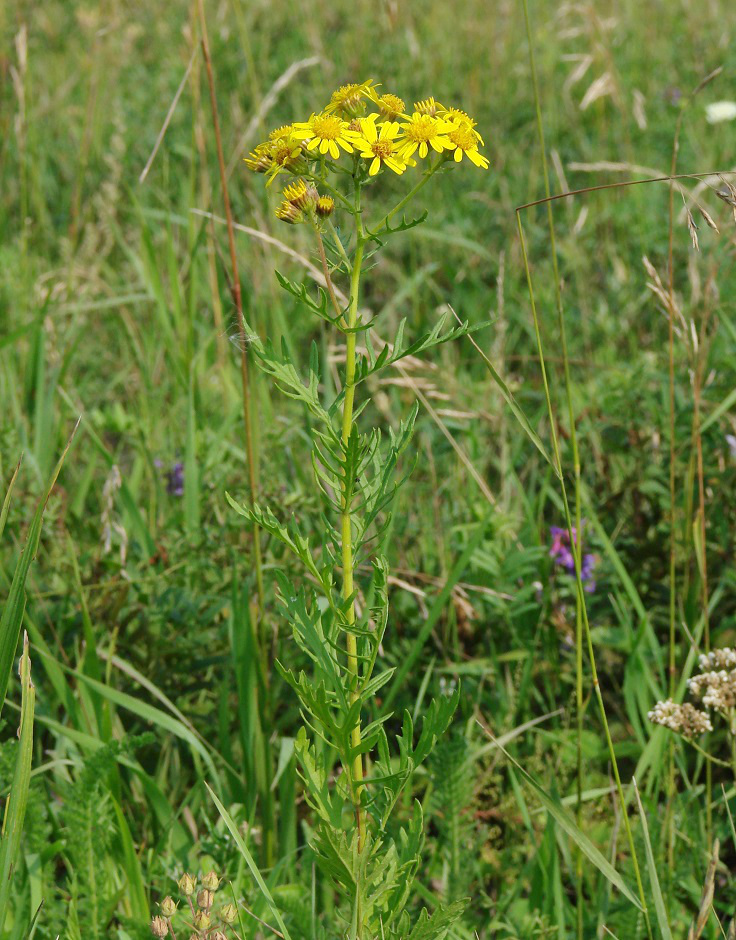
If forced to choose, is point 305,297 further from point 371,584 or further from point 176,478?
point 176,478

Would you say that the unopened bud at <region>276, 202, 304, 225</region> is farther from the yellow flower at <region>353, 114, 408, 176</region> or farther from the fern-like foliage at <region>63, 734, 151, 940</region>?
the fern-like foliage at <region>63, 734, 151, 940</region>

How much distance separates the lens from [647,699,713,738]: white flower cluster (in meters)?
1.41

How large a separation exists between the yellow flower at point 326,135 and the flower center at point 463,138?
13 centimetres

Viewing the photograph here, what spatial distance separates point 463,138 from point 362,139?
0.13 metres

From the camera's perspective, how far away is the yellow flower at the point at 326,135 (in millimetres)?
1075

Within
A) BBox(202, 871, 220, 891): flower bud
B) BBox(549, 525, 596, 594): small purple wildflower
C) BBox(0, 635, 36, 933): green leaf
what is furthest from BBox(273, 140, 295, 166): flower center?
BBox(549, 525, 596, 594): small purple wildflower

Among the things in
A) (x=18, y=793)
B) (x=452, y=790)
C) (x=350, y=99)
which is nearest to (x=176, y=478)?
(x=452, y=790)

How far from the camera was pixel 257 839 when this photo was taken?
178cm

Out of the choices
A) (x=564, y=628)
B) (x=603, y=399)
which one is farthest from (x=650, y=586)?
(x=603, y=399)

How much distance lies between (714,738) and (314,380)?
1293 millimetres

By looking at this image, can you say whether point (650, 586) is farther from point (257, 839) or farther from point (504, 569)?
point (257, 839)

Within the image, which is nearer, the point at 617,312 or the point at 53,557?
the point at 53,557

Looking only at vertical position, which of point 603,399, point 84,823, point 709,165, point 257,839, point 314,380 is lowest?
point 257,839

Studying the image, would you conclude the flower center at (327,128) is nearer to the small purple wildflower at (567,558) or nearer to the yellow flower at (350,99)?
the yellow flower at (350,99)
